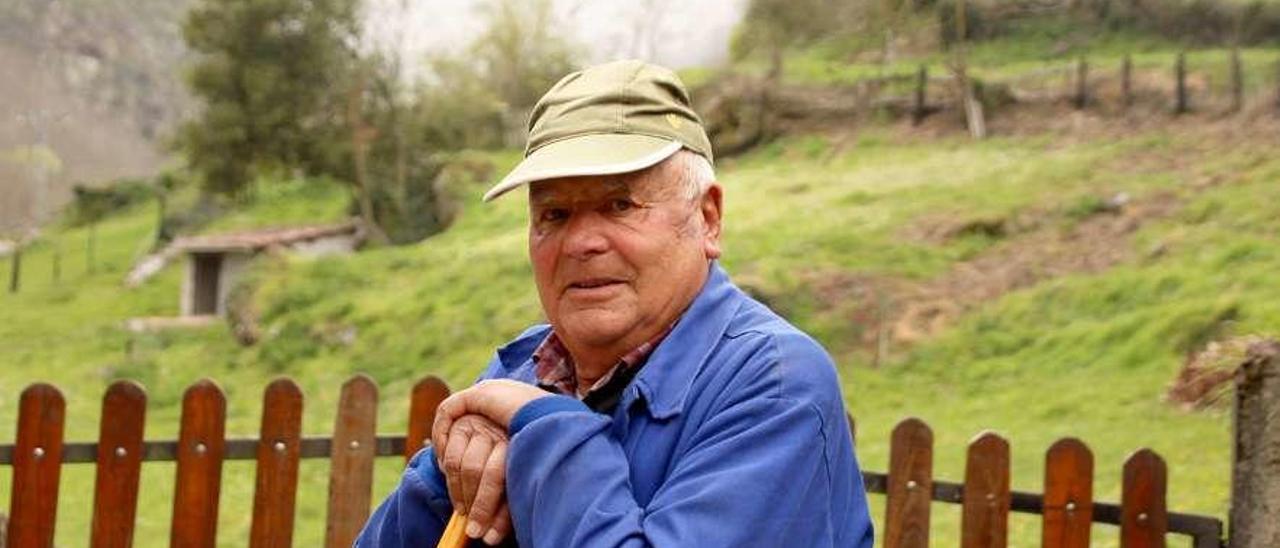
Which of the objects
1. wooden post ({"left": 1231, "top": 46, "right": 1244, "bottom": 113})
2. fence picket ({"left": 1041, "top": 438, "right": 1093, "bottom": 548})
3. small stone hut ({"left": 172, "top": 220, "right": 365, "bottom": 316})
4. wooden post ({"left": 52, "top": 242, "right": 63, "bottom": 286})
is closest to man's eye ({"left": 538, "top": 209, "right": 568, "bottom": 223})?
fence picket ({"left": 1041, "top": 438, "right": 1093, "bottom": 548})

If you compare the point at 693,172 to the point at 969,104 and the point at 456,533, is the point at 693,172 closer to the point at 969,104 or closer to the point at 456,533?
the point at 456,533

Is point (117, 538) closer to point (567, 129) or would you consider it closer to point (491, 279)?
point (567, 129)

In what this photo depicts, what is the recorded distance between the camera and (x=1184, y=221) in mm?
17516

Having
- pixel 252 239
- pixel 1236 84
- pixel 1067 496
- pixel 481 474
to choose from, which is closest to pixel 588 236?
pixel 481 474

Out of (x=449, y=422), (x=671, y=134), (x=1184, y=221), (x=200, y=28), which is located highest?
(x=200, y=28)

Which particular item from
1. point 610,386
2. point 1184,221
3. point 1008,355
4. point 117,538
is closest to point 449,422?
point 610,386

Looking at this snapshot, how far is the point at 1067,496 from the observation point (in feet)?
16.3

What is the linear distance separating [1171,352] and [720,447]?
37.4 feet

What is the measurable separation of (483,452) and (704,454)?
0.38 m

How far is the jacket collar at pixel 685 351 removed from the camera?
7.54 feet

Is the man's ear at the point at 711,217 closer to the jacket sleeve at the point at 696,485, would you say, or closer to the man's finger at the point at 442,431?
the jacket sleeve at the point at 696,485

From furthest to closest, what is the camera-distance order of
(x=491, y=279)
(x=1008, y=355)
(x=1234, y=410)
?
1. (x=491, y=279)
2. (x=1008, y=355)
3. (x=1234, y=410)

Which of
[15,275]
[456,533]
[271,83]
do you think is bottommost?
[456,533]

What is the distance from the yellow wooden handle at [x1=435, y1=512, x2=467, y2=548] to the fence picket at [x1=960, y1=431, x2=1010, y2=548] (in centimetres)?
288
